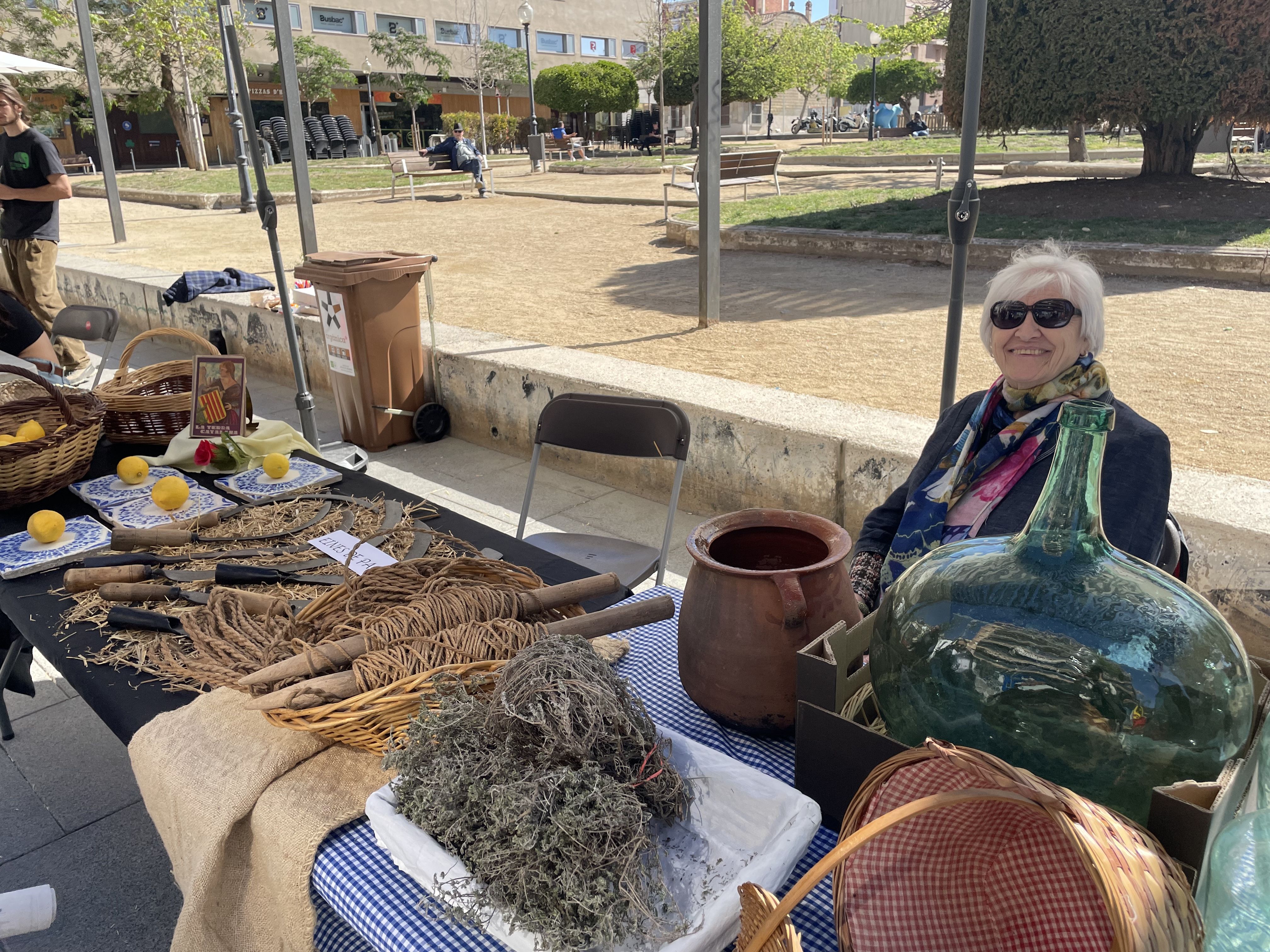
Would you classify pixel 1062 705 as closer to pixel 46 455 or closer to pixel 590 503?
pixel 46 455

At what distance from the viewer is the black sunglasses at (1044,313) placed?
2.04m

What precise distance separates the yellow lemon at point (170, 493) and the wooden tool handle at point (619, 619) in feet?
4.23

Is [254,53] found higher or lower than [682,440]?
higher

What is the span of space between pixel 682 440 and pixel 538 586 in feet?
4.43

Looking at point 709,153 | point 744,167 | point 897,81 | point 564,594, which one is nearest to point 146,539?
point 564,594

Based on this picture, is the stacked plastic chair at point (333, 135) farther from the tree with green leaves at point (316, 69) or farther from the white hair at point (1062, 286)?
the white hair at point (1062, 286)

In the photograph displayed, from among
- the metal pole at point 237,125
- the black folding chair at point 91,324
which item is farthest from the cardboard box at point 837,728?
the black folding chair at point 91,324

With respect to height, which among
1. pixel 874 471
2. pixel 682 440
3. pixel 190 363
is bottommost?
pixel 874 471

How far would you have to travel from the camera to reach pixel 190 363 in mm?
3027

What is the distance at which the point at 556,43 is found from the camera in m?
50.6

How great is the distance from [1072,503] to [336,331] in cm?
489

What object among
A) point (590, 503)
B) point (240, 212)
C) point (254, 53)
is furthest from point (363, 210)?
point (254, 53)

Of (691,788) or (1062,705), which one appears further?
(691,788)

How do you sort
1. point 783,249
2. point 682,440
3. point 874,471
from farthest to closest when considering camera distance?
point 783,249, point 874,471, point 682,440
